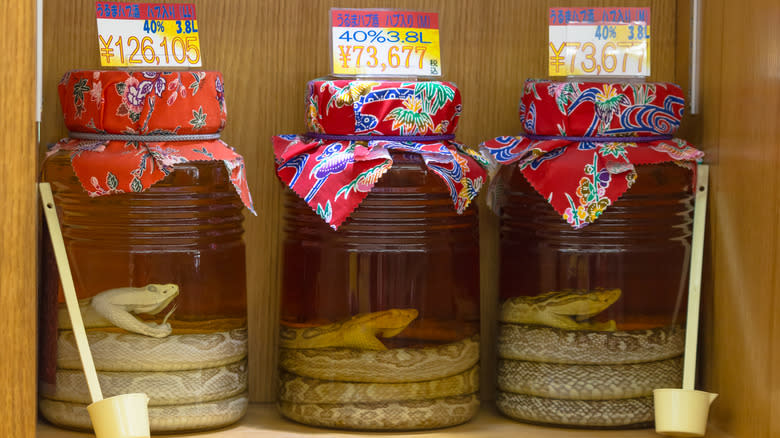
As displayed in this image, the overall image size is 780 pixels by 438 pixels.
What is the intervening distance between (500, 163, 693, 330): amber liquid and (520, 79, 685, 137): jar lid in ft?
0.15

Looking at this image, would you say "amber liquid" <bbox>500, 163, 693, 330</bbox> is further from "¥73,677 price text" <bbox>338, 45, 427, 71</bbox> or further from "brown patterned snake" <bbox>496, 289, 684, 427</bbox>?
"¥73,677 price text" <bbox>338, 45, 427, 71</bbox>

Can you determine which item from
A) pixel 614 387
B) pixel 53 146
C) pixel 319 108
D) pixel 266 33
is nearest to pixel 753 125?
pixel 614 387

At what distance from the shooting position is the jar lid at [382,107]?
94cm

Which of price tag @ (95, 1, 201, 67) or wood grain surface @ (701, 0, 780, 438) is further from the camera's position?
price tag @ (95, 1, 201, 67)

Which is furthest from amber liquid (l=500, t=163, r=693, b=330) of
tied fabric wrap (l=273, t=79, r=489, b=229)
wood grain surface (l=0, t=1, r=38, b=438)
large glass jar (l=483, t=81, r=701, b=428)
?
wood grain surface (l=0, t=1, r=38, b=438)

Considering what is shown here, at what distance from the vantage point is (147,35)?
3.20 feet

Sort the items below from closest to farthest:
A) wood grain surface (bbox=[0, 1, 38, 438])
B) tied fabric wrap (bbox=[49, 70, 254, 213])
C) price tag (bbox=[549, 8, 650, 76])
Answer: wood grain surface (bbox=[0, 1, 38, 438])
tied fabric wrap (bbox=[49, 70, 254, 213])
price tag (bbox=[549, 8, 650, 76])

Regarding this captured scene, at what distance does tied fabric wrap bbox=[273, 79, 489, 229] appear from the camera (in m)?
0.92

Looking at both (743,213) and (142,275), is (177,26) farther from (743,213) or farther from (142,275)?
(743,213)

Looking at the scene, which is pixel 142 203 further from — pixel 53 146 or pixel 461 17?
pixel 461 17

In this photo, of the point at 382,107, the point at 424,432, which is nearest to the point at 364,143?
the point at 382,107

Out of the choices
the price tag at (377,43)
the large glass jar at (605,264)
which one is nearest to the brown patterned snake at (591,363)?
the large glass jar at (605,264)

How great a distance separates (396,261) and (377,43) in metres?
0.22

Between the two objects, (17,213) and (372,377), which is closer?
(17,213)
